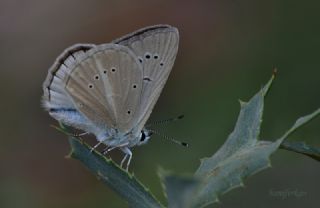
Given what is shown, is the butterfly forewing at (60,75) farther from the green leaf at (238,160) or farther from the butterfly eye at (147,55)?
the green leaf at (238,160)

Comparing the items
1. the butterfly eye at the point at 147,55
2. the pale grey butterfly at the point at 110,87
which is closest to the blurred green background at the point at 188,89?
the pale grey butterfly at the point at 110,87

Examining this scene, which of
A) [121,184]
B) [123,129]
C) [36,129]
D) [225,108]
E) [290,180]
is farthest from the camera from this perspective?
[36,129]

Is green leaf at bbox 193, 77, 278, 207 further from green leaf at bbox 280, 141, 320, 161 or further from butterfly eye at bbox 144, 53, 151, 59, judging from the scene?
butterfly eye at bbox 144, 53, 151, 59

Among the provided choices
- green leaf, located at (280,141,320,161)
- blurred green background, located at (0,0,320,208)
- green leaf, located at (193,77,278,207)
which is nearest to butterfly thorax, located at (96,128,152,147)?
green leaf, located at (193,77,278,207)

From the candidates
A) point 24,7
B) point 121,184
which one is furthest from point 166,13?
point 121,184

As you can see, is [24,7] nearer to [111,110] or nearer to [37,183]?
[37,183]

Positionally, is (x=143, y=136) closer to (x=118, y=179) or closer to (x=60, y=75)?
(x=60, y=75)

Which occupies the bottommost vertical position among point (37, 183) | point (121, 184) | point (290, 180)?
point (37, 183)

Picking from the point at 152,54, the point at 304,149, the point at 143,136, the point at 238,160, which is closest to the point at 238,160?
the point at 238,160
